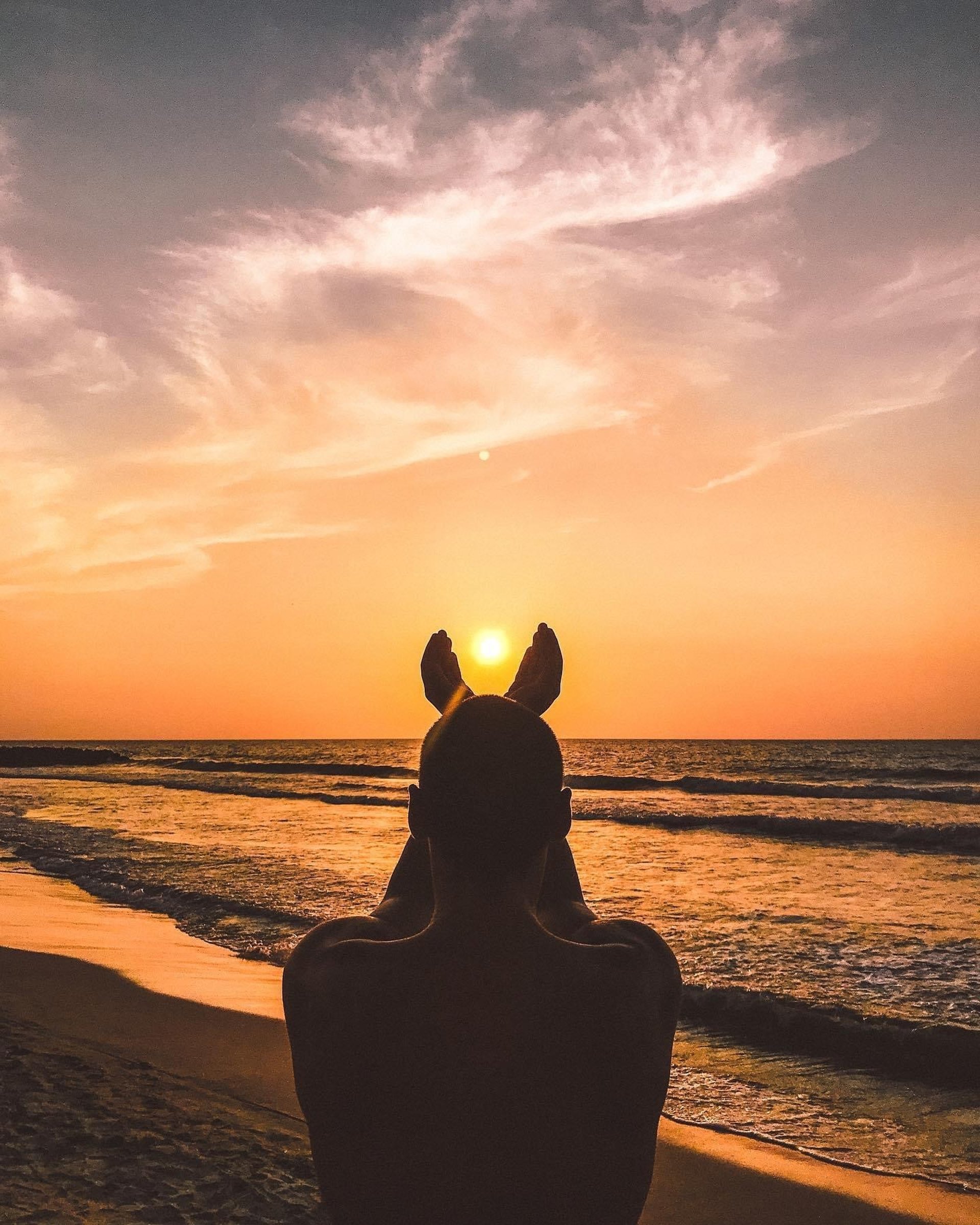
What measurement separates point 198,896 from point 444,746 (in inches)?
451

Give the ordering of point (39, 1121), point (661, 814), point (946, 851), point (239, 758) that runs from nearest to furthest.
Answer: point (39, 1121), point (946, 851), point (661, 814), point (239, 758)

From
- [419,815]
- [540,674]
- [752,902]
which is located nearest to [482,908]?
[419,815]

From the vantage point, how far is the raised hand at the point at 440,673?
1856 millimetres

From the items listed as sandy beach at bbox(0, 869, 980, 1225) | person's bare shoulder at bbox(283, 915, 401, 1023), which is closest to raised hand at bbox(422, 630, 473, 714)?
person's bare shoulder at bbox(283, 915, 401, 1023)

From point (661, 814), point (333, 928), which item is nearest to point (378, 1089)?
point (333, 928)

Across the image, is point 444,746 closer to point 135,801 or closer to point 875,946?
point 875,946

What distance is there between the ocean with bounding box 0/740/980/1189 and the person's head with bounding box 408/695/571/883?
13.9 ft

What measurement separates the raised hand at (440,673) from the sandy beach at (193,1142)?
8.33 feet

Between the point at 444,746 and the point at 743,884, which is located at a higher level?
the point at 444,746

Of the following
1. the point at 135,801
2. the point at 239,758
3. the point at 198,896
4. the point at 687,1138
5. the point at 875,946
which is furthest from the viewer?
the point at 239,758

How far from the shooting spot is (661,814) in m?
27.1

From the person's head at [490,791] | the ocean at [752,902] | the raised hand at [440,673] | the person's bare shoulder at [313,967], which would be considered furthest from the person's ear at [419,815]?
the ocean at [752,902]

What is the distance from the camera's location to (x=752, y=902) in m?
11.8

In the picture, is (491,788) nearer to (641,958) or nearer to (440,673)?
(641,958)
